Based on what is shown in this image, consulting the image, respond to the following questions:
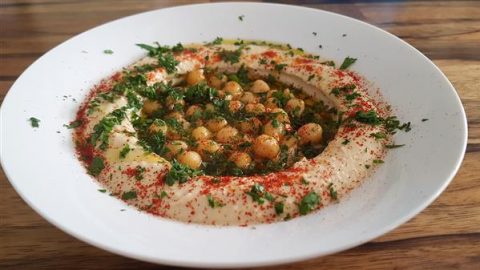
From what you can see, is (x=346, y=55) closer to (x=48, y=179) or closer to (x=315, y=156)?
(x=315, y=156)

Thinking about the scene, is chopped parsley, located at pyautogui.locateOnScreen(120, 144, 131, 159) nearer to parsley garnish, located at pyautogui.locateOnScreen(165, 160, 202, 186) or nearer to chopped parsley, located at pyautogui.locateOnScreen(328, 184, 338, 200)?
parsley garnish, located at pyautogui.locateOnScreen(165, 160, 202, 186)

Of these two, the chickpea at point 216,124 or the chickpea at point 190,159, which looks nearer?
the chickpea at point 190,159

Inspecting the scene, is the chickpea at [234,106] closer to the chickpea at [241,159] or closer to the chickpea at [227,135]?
the chickpea at [227,135]

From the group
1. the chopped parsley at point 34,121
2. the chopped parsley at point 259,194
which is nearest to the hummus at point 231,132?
the chopped parsley at point 259,194

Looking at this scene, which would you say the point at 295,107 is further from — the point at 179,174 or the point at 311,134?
the point at 179,174

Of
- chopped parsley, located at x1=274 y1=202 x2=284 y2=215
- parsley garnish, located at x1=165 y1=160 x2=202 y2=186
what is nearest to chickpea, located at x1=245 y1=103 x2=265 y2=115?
parsley garnish, located at x1=165 y1=160 x2=202 y2=186

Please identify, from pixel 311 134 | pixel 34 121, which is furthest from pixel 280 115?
pixel 34 121
